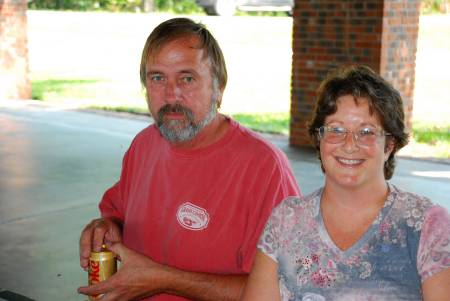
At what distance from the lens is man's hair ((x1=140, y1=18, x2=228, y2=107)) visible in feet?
8.27

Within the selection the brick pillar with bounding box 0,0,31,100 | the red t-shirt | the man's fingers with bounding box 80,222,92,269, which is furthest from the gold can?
the brick pillar with bounding box 0,0,31,100

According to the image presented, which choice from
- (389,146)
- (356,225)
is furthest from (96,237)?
(389,146)

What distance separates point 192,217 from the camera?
8.07 ft

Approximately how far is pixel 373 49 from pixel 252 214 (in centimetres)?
572

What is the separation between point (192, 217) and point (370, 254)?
73 centimetres

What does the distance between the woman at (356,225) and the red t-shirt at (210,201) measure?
11.3 inches

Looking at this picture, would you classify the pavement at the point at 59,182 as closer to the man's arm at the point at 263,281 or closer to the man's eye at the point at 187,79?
the man's eye at the point at 187,79

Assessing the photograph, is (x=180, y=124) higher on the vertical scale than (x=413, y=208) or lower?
higher

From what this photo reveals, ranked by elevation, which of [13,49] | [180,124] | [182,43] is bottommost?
[13,49]

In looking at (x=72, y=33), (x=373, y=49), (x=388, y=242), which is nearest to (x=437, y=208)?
(x=388, y=242)

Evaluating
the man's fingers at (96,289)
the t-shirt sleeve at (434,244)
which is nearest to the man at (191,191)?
the man's fingers at (96,289)

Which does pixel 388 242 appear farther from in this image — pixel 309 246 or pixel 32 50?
pixel 32 50

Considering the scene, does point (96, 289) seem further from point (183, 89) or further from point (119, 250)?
point (183, 89)

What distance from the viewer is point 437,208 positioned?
1.91 metres
